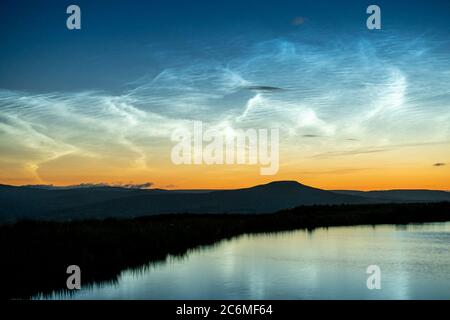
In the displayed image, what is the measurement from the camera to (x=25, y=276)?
17.6 meters

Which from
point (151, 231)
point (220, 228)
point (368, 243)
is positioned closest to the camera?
point (151, 231)

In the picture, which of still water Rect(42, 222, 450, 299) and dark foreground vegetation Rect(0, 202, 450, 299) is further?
still water Rect(42, 222, 450, 299)

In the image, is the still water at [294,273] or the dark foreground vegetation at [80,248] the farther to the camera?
the still water at [294,273]

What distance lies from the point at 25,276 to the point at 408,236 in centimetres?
2609

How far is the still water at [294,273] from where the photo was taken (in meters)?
18.1

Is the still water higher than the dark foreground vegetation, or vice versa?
the dark foreground vegetation

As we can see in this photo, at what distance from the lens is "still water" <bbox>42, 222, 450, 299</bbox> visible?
1806 centimetres

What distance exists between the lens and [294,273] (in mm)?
21953

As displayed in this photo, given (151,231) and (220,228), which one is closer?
(151,231)

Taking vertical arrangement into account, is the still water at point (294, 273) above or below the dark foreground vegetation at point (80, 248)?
below

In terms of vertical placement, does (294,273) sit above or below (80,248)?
below
